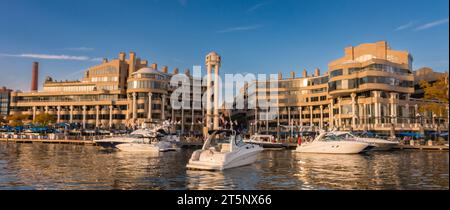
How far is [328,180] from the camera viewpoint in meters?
24.6

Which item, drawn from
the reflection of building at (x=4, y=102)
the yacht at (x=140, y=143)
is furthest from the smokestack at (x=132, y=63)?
the reflection of building at (x=4, y=102)

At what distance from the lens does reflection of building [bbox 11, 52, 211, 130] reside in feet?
393

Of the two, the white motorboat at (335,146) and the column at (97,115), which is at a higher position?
the column at (97,115)

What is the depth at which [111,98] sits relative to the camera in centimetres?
12656

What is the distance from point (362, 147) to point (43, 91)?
121 m

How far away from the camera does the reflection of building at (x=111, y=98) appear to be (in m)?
120

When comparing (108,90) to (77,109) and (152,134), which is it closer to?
(77,109)

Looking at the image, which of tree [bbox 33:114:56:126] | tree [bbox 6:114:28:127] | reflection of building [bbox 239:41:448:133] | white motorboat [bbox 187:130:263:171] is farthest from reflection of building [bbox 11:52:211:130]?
white motorboat [bbox 187:130:263:171]

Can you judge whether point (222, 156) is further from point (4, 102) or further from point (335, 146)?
point (4, 102)

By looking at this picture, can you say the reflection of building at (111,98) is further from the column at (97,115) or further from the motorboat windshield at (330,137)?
the motorboat windshield at (330,137)

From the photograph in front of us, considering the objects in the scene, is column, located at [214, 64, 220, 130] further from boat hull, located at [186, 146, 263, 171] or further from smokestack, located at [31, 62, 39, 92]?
boat hull, located at [186, 146, 263, 171]

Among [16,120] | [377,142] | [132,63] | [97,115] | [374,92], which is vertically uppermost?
[132,63]

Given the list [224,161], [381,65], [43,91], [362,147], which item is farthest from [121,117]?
[224,161]

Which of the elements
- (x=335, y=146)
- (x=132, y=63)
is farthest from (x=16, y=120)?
(x=335, y=146)
